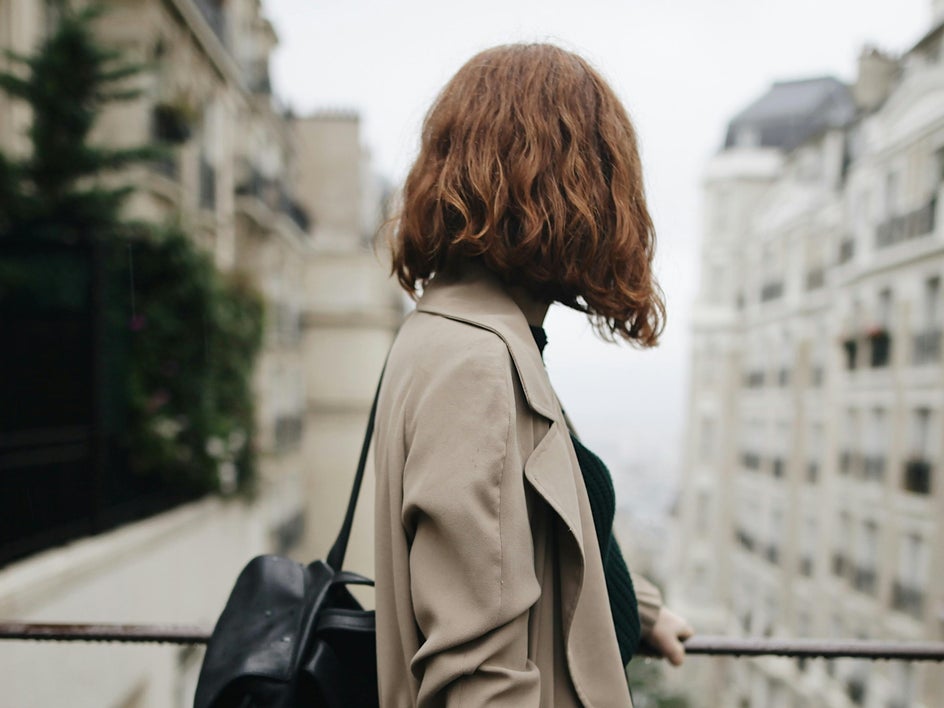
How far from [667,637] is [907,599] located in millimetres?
12964

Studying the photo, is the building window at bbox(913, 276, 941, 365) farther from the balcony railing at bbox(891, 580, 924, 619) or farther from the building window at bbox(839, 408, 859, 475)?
the balcony railing at bbox(891, 580, 924, 619)

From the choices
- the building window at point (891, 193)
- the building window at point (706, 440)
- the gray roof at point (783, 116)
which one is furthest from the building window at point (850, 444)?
the gray roof at point (783, 116)

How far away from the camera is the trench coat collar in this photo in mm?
850

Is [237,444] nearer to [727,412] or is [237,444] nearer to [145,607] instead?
[145,607]

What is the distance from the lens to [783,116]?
73.7ft

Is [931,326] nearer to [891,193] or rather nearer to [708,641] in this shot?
[891,193]

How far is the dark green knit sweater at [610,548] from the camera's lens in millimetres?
955

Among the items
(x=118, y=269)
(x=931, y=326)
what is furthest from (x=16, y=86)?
(x=931, y=326)

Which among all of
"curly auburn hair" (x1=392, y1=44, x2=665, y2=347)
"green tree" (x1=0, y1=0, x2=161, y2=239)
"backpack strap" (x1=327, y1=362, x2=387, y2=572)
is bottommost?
"backpack strap" (x1=327, y1=362, x2=387, y2=572)

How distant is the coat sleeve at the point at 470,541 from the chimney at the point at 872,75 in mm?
15737

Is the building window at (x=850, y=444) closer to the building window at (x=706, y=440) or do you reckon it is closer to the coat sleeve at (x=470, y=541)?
the building window at (x=706, y=440)

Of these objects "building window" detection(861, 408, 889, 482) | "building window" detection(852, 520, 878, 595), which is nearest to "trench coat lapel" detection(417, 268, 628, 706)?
"building window" detection(861, 408, 889, 482)

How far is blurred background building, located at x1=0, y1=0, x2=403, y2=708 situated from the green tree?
404mm

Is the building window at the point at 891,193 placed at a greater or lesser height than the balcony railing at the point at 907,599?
greater
